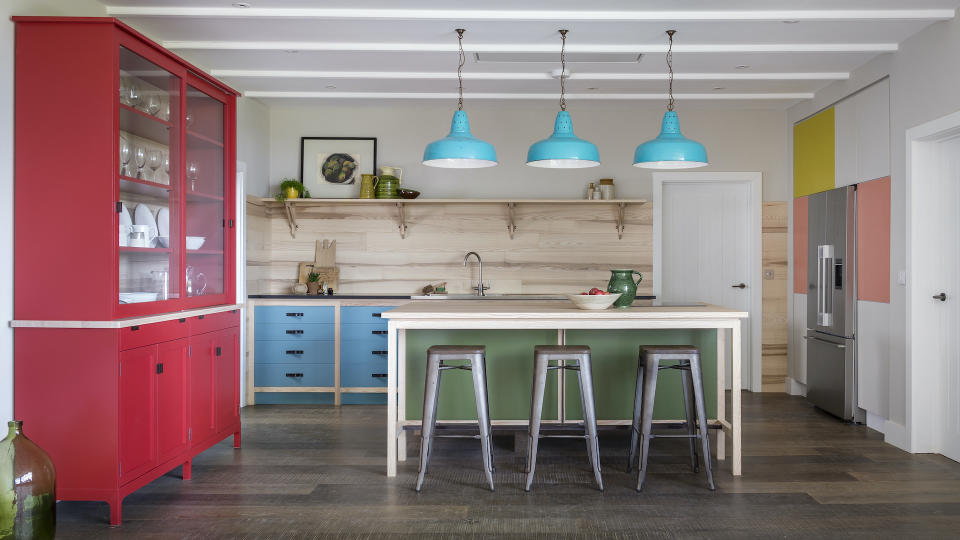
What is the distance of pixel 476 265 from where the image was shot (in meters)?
6.33

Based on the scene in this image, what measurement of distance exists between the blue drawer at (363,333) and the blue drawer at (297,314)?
152 mm

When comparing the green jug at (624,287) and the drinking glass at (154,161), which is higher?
the drinking glass at (154,161)

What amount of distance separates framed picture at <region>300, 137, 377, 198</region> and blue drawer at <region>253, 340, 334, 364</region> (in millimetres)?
1464

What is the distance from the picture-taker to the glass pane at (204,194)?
12.3ft

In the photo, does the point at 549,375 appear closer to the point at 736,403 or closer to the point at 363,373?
the point at 736,403

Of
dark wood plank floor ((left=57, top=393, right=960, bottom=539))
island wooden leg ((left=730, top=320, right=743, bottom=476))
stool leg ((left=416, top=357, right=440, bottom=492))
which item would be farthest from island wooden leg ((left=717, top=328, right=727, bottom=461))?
stool leg ((left=416, top=357, right=440, bottom=492))

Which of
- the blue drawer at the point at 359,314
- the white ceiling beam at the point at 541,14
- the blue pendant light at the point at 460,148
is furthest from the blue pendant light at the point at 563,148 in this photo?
the blue drawer at the point at 359,314

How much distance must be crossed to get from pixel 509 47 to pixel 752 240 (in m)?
3.19

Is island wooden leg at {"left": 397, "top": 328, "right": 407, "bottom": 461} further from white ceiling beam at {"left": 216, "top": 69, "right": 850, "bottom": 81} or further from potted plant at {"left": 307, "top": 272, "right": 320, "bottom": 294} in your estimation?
potted plant at {"left": 307, "top": 272, "right": 320, "bottom": 294}

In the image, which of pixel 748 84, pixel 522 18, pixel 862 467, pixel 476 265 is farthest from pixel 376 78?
pixel 862 467

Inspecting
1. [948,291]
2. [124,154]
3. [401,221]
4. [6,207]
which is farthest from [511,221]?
[6,207]

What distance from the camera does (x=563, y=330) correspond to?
400 centimetres

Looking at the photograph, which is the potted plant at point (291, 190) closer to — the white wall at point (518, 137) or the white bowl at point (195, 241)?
the white wall at point (518, 137)

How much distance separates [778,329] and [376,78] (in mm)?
4224
